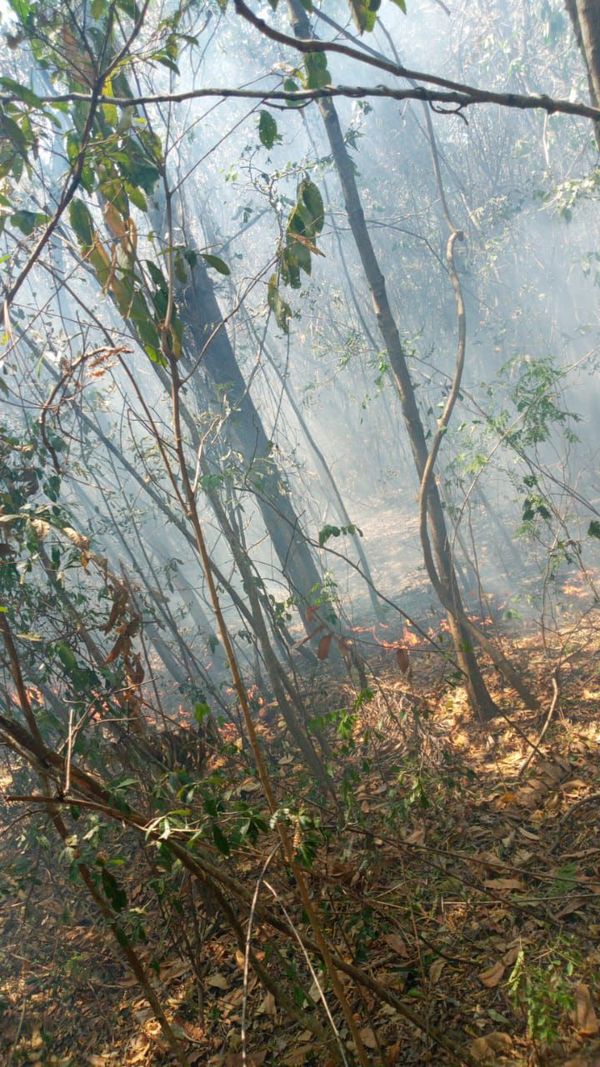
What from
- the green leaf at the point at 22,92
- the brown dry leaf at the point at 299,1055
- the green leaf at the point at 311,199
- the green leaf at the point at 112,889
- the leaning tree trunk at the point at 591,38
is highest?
the green leaf at the point at 22,92

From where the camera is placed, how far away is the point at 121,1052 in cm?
250

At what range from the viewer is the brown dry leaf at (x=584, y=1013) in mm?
2020

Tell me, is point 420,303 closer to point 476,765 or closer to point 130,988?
point 476,765

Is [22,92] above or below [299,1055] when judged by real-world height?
above

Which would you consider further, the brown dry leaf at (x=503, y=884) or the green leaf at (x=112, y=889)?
the brown dry leaf at (x=503, y=884)

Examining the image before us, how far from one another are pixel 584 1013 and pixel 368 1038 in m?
0.68

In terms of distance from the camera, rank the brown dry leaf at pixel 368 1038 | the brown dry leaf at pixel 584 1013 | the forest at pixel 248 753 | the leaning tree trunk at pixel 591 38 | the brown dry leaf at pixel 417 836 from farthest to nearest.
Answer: the brown dry leaf at pixel 417 836 < the leaning tree trunk at pixel 591 38 < the brown dry leaf at pixel 368 1038 < the brown dry leaf at pixel 584 1013 < the forest at pixel 248 753

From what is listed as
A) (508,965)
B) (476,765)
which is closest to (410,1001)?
(508,965)

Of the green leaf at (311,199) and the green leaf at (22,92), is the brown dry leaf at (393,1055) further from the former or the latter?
the green leaf at (22,92)

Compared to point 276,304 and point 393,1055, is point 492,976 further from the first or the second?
point 276,304

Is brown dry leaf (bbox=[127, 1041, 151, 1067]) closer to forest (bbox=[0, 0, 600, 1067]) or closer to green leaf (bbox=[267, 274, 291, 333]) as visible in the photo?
forest (bbox=[0, 0, 600, 1067])

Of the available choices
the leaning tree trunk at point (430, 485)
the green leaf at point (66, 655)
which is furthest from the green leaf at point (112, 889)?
the leaning tree trunk at point (430, 485)

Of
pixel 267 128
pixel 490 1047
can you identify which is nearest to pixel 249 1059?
pixel 490 1047

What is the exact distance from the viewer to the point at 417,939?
2.21 metres
